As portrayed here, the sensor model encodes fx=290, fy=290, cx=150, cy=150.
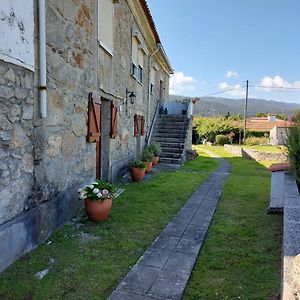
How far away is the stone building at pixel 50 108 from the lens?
3.14 metres

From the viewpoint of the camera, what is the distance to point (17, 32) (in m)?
3.15

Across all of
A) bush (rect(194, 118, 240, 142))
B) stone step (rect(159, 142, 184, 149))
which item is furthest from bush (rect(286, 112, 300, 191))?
bush (rect(194, 118, 240, 142))

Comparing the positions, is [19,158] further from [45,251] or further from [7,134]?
[45,251]

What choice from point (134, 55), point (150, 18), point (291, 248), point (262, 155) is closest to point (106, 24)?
point (134, 55)

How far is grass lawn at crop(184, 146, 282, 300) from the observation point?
287 centimetres

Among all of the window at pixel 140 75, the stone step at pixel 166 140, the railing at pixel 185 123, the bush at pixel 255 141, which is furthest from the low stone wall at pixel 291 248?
the bush at pixel 255 141

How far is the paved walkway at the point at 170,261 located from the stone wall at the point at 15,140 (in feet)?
5.03

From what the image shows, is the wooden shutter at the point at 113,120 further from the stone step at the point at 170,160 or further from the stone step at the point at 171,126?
the stone step at the point at 171,126

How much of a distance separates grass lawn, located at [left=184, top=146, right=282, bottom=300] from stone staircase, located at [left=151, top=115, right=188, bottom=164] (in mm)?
6523

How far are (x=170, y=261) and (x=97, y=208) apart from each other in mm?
1630

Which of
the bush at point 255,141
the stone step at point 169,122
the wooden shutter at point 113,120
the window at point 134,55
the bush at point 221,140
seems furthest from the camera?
the bush at point 221,140

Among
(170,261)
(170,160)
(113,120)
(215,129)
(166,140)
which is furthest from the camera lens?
(215,129)

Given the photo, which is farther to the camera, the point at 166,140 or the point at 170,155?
the point at 166,140

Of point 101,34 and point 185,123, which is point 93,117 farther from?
point 185,123
